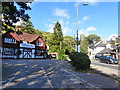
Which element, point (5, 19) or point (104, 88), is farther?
point (5, 19)

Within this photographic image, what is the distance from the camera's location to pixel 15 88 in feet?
23.0

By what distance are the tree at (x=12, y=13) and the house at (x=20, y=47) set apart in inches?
875

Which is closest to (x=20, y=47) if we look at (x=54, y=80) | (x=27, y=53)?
(x=27, y=53)

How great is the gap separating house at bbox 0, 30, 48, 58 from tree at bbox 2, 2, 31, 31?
2224 cm

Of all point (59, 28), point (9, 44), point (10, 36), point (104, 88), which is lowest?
point (104, 88)

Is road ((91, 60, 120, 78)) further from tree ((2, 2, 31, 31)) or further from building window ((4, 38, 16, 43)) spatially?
building window ((4, 38, 16, 43))

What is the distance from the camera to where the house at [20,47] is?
35422mm

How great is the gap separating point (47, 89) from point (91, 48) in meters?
77.6

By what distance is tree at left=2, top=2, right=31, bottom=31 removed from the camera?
13141 millimetres

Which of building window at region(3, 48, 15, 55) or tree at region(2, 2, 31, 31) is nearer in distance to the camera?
tree at region(2, 2, 31, 31)

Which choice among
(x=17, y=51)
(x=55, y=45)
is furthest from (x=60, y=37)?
(x=17, y=51)

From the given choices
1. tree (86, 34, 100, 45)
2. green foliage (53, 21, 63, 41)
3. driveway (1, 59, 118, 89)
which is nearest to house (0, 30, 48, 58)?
green foliage (53, 21, 63, 41)

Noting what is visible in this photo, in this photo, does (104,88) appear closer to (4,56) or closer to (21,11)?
(21,11)

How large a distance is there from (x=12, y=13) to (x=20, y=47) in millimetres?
25463
